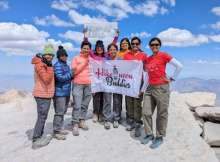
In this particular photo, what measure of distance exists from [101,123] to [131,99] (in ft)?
4.82

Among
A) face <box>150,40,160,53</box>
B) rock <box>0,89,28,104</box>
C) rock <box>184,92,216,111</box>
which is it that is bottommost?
rock <box>0,89,28,104</box>

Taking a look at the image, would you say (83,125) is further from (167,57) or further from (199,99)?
(199,99)

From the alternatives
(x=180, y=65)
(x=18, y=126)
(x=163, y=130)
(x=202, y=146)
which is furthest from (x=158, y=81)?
(x=18, y=126)

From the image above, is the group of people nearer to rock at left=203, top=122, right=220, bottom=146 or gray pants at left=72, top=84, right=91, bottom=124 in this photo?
gray pants at left=72, top=84, right=91, bottom=124

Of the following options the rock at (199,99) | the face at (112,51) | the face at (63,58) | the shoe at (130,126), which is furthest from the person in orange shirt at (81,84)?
the rock at (199,99)

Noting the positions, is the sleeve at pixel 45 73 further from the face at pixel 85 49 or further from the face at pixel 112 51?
the face at pixel 112 51

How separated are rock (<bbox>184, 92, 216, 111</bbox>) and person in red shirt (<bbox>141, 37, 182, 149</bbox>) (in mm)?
4668

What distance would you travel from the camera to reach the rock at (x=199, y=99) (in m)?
13.8

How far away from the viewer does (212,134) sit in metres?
10.7

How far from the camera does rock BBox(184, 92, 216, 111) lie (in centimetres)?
1378

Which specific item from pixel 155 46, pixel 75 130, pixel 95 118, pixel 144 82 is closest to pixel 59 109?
pixel 75 130

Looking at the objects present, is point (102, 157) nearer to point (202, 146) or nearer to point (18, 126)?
point (202, 146)

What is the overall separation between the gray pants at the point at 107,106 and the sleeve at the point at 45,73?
7.28 ft

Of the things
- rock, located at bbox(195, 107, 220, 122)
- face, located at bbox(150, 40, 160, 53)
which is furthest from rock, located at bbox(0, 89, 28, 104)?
face, located at bbox(150, 40, 160, 53)
